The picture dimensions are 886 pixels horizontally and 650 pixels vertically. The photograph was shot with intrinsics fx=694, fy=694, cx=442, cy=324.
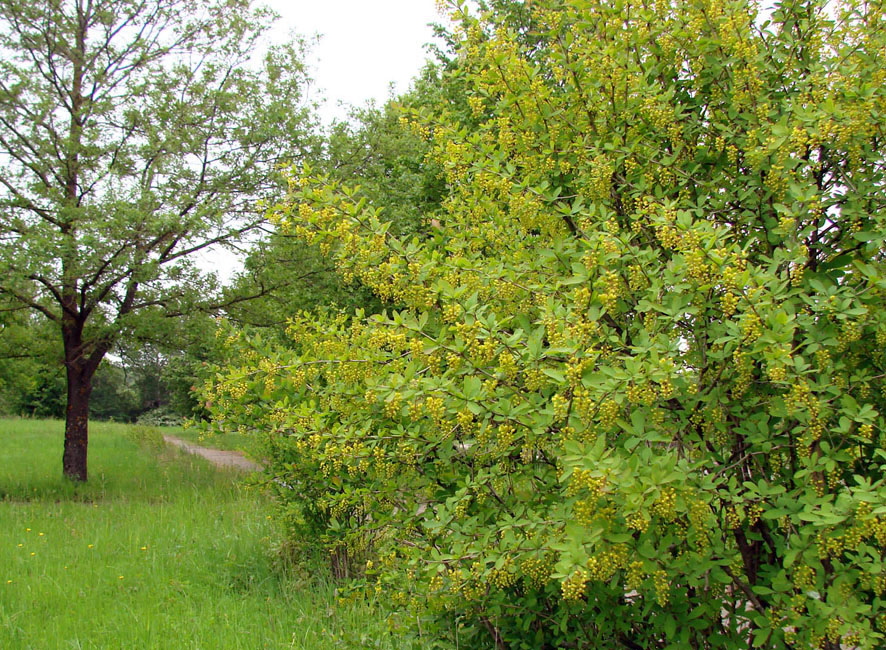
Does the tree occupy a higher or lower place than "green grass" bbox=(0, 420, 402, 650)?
higher

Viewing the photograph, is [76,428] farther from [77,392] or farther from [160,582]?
[160,582]

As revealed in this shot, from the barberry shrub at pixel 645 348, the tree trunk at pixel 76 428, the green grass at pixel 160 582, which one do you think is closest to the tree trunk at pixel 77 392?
the tree trunk at pixel 76 428

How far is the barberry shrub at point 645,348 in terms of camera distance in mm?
2082

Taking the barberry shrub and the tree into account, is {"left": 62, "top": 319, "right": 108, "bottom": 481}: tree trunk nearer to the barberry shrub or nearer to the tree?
the tree

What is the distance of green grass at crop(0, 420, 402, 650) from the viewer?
395 centimetres

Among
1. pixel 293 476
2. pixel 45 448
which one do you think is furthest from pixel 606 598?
pixel 45 448

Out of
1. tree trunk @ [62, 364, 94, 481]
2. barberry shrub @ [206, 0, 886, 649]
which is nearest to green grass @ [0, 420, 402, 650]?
barberry shrub @ [206, 0, 886, 649]

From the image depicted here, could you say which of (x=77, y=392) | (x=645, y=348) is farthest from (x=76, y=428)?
(x=645, y=348)

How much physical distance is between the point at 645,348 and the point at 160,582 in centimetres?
435

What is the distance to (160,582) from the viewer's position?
5.07 metres

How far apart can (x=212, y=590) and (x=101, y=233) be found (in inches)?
227

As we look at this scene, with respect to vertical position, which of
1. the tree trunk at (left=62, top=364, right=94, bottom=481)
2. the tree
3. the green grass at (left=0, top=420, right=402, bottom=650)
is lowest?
the green grass at (left=0, top=420, right=402, bottom=650)

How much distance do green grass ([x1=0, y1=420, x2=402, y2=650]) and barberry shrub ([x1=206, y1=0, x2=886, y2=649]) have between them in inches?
48.2

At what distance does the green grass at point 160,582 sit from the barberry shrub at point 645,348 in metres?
1.23
